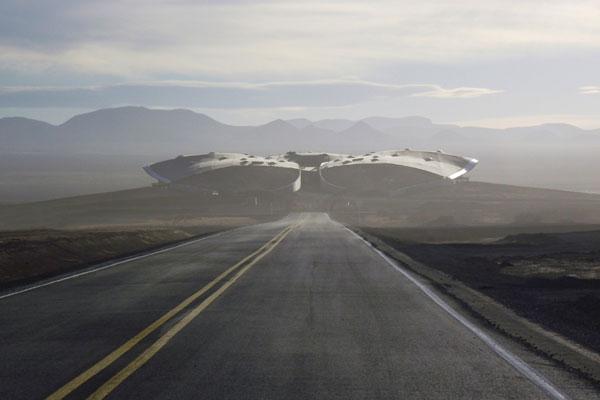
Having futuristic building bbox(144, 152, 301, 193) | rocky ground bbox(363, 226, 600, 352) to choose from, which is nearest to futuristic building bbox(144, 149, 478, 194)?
futuristic building bbox(144, 152, 301, 193)

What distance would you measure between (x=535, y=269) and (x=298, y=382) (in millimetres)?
15490

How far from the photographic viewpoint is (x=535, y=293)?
15.6 m

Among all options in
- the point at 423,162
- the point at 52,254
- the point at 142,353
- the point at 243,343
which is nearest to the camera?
the point at 142,353

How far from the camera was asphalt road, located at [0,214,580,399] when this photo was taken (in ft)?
24.3

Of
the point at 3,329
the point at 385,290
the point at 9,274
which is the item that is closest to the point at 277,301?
the point at 385,290

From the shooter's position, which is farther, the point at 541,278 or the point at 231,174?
the point at 231,174

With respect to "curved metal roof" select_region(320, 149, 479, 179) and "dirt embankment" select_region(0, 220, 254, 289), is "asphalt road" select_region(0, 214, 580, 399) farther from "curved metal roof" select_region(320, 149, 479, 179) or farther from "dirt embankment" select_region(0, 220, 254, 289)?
"curved metal roof" select_region(320, 149, 479, 179)

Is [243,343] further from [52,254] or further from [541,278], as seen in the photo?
[52,254]

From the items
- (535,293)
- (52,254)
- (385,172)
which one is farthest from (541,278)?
(385,172)

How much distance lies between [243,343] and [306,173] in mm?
137909

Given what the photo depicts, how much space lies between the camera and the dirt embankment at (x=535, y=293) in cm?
994

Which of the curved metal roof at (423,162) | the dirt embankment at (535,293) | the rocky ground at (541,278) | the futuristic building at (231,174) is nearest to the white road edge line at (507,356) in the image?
the dirt embankment at (535,293)

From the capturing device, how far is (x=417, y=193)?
133500 mm

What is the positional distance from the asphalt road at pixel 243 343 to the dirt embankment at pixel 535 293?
876 mm
